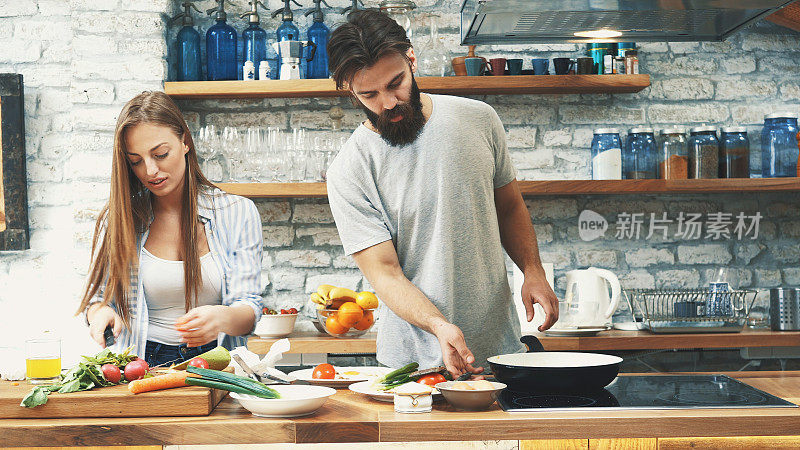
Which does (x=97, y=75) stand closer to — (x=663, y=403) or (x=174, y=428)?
(x=174, y=428)

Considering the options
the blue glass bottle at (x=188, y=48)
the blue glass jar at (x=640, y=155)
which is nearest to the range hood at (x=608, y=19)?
the blue glass jar at (x=640, y=155)

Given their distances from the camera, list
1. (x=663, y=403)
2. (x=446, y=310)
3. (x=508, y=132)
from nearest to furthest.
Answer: (x=663, y=403) → (x=446, y=310) → (x=508, y=132)

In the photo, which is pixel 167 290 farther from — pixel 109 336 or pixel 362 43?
pixel 362 43

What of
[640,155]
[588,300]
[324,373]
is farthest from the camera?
[640,155]

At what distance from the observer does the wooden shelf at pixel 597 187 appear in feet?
11.5

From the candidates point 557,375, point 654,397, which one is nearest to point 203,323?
point 557,375

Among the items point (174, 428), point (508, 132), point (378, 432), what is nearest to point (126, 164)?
point (174, 428)

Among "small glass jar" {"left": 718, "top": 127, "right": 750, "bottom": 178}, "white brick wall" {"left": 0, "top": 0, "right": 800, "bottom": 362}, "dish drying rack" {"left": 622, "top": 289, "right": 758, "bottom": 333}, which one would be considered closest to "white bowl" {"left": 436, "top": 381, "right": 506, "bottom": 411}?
"dish drying rack" {"left": 622, "top": 289, "right": 758, "bottom": 333}

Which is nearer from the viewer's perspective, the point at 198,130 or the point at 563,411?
the point at 563,411

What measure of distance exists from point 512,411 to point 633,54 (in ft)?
8.63

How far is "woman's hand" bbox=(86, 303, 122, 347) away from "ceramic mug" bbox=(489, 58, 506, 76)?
220 centimetres

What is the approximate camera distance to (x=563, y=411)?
4.99ft

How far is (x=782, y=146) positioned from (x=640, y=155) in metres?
0.69

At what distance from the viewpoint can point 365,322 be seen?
11.1ft
